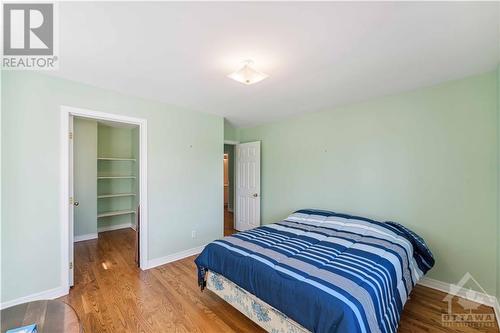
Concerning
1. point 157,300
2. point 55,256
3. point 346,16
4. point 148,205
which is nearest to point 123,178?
point 148,205

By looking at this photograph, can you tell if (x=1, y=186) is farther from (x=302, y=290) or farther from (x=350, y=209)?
(x=350, y=209)

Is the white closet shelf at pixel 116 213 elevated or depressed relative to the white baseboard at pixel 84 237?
elevated

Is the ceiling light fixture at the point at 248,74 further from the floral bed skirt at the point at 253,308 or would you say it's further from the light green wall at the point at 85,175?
the light green wall at the point at 85,175

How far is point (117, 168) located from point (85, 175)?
82 cm

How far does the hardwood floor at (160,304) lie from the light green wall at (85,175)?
Result: 4.23 feet

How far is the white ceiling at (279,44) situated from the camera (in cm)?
134

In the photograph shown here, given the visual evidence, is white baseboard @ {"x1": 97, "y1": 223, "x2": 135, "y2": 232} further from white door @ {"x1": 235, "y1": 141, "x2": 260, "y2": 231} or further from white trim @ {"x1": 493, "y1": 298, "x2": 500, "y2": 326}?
white trim @ {"x1": 493, "y1": 298, "x2": 500, "y2": 326}

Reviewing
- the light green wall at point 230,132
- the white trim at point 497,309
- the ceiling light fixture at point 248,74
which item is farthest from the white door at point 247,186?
the white trim at point 497,309

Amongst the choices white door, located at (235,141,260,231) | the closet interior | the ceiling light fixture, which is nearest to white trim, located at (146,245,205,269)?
white door, located at (235,141,260,231)

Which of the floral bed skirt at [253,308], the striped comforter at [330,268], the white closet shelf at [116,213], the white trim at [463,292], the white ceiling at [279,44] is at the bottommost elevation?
the white trim at [463,292]

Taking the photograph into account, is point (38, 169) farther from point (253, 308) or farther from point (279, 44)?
point (279, 44)

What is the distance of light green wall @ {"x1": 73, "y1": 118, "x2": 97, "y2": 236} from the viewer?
3955 millimetres

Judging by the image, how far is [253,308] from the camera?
178 cm

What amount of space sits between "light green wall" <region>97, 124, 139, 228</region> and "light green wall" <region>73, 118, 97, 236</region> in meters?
0.52
